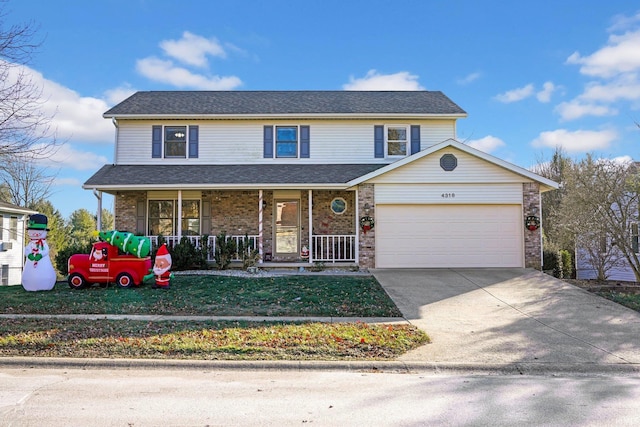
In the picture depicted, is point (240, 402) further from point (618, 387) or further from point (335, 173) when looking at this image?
point (335, 173)

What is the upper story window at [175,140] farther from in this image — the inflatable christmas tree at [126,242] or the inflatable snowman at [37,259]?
the inflatable snowman at [37,259]

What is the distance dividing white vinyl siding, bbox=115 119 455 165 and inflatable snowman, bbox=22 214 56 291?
617 centimetres

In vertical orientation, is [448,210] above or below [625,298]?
above

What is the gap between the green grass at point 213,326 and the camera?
6.84 metres

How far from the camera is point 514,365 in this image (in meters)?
6.38

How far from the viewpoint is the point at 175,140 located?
1742 cm

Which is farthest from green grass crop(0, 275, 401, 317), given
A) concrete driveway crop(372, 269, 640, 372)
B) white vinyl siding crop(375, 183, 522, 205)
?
white vinyl siding crop(375, 183, 522, 205)

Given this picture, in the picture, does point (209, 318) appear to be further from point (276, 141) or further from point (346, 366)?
point (276, 141)

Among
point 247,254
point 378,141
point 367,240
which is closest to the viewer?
point 367,240

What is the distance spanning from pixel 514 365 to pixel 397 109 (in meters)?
12.7

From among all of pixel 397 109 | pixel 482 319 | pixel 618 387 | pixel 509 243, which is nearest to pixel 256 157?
pixel 397 109

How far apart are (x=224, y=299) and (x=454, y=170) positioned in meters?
8.54

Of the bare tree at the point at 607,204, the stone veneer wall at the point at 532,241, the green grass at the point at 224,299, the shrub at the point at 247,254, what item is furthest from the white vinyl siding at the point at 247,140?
the green grass at the point at 224,299

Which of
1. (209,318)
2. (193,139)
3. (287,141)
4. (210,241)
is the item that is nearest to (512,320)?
(209,318)
